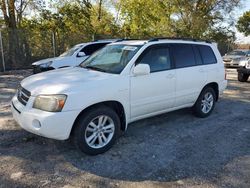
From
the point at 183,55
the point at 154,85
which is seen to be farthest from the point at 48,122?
the point at 183,55

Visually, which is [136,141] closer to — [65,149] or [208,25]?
[65,149]

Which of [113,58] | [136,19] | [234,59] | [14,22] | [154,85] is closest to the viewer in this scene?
[154,85]

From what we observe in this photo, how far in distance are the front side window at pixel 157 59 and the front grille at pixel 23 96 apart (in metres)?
1.92

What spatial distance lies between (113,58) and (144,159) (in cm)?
198

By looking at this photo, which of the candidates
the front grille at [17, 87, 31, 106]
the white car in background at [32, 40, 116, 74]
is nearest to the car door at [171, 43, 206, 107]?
the front grille at [17, 87, 31, 106]

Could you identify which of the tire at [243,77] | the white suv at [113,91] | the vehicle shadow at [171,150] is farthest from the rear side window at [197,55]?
the tire at [243,77]

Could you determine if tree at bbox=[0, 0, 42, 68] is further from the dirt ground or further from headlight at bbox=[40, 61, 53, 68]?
the dirt ground

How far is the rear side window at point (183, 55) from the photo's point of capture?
5.69m

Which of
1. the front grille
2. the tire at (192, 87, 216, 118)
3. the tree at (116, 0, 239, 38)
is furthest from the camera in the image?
the tree at (116, 0, 239, 38)

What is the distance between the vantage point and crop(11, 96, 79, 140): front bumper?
395cm

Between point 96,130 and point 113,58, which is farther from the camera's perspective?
point 113,58

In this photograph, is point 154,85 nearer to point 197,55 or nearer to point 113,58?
point 113,58

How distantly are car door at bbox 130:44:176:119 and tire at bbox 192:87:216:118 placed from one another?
1019 mm

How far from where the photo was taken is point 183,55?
19.3ft
